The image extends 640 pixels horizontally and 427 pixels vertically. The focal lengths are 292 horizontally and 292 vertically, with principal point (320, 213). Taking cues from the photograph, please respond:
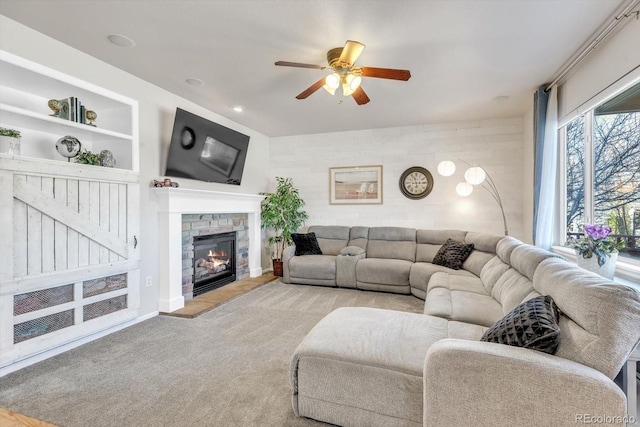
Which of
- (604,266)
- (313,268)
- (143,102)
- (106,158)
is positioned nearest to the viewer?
(604,266)

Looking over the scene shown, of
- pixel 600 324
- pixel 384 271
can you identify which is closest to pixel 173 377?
pixel 600 324

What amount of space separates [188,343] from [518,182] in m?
4.86

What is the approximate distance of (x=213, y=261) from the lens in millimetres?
4332

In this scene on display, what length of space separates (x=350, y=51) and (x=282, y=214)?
3.39 metres

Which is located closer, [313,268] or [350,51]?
[350,51]

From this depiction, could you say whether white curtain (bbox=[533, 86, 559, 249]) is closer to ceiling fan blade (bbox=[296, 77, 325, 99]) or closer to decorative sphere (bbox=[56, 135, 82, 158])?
ceiling fan blade (bbox=[296, 77, 325, 99])

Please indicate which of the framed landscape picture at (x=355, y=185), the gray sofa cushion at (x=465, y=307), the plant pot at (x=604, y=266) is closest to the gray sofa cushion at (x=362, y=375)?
the gray sofa cushion at (x=465, y=307)

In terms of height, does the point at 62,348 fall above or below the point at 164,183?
below

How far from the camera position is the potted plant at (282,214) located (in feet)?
16.7

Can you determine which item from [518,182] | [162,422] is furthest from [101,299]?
[518,182]

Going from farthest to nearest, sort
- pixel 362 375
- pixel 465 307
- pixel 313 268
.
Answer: pixel 313 268
pixel 465 307
pixel 362 375

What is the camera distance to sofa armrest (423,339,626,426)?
107 centimetres

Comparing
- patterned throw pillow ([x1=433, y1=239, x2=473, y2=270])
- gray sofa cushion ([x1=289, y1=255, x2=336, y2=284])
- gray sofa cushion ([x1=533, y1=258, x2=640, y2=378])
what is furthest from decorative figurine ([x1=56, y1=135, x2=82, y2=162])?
patterned throw pillow ([x1=433, y1=239, x2=473, y2=270])

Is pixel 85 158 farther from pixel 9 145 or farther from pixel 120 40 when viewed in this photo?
pixel 120 40
